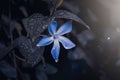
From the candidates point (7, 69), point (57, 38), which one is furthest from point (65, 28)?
point (7, 69)

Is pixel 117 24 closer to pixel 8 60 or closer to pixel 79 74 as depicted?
pixel 79 74

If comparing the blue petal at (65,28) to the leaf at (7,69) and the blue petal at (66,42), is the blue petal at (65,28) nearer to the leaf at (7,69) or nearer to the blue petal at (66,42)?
the blue petal at (66,42)

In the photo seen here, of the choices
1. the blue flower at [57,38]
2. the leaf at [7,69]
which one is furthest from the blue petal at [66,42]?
the leaf at [7,69]

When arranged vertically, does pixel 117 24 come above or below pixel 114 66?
above

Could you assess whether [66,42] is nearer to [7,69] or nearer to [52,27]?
[52,27]

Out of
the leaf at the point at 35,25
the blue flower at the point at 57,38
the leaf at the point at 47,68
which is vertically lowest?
the leaf at the point at 47,68

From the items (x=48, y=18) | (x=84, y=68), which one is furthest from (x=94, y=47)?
(x=48, y=18)

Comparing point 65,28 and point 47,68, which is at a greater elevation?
point 65,28
